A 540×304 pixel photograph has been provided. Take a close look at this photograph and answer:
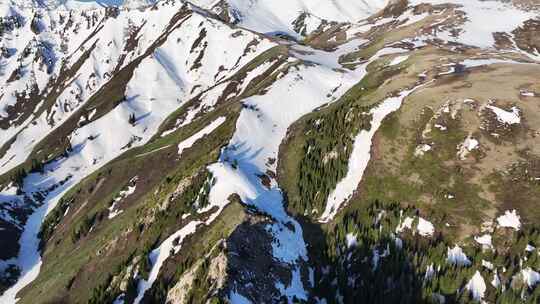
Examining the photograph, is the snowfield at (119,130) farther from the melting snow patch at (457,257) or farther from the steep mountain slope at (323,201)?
the melting snow patch at (457,257)

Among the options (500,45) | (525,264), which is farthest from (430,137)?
(500,45)

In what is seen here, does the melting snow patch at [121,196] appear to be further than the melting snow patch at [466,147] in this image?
Yes

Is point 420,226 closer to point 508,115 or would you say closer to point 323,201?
point 323,201

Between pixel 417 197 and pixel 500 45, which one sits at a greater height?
pixel 417 197

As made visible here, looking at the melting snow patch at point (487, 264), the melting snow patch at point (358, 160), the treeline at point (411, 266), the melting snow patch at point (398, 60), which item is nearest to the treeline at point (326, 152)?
the melting snow patch at point (358, 160)

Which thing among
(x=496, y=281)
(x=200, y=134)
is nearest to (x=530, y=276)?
(x=496, y=281)

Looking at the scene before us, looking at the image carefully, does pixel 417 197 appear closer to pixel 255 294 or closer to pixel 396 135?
pixel 396 135
